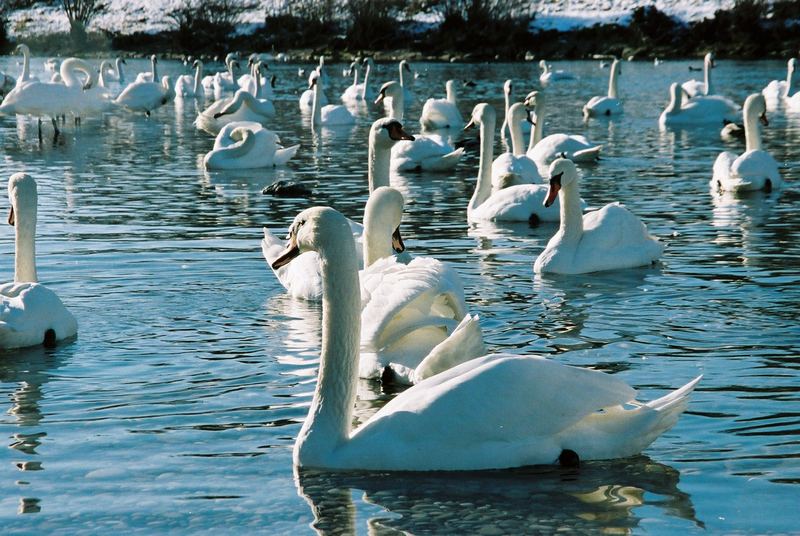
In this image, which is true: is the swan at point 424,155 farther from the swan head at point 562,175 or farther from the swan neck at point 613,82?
the swan neck at point 613,82

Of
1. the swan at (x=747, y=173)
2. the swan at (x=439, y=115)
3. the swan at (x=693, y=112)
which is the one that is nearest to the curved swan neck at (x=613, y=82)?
the swan at (x=693, y=112)

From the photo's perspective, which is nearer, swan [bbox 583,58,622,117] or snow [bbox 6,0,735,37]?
swan [bbox 583,58,622,117]

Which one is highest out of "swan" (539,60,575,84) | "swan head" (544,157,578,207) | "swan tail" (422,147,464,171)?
"swan head" (544,157,578,207)

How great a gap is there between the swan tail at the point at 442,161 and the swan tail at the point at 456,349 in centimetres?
1231

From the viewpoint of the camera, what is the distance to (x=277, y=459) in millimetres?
6066

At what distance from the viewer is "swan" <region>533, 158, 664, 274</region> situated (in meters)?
10.8

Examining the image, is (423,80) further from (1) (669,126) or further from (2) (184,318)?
(2) (184,318)

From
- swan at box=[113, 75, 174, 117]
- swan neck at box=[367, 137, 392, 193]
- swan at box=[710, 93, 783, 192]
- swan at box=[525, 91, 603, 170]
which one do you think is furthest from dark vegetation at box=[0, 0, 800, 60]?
swan neck at box=[367, 137, 392, 193]

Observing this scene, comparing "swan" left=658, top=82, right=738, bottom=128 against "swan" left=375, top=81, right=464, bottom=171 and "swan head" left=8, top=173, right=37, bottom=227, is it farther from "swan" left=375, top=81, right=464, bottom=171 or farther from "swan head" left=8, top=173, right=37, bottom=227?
"swan head" left=8, top=173, right=37, bottom=227

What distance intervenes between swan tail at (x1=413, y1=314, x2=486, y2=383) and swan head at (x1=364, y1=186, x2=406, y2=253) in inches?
77.7

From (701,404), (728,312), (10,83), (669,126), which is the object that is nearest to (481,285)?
(728,312)

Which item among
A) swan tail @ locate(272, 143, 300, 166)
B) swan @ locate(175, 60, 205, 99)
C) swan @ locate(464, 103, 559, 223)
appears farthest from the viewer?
swan @ locate(175, 60, 205, 99)

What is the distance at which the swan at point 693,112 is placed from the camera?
1065 inches

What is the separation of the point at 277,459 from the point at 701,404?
2287 mm
